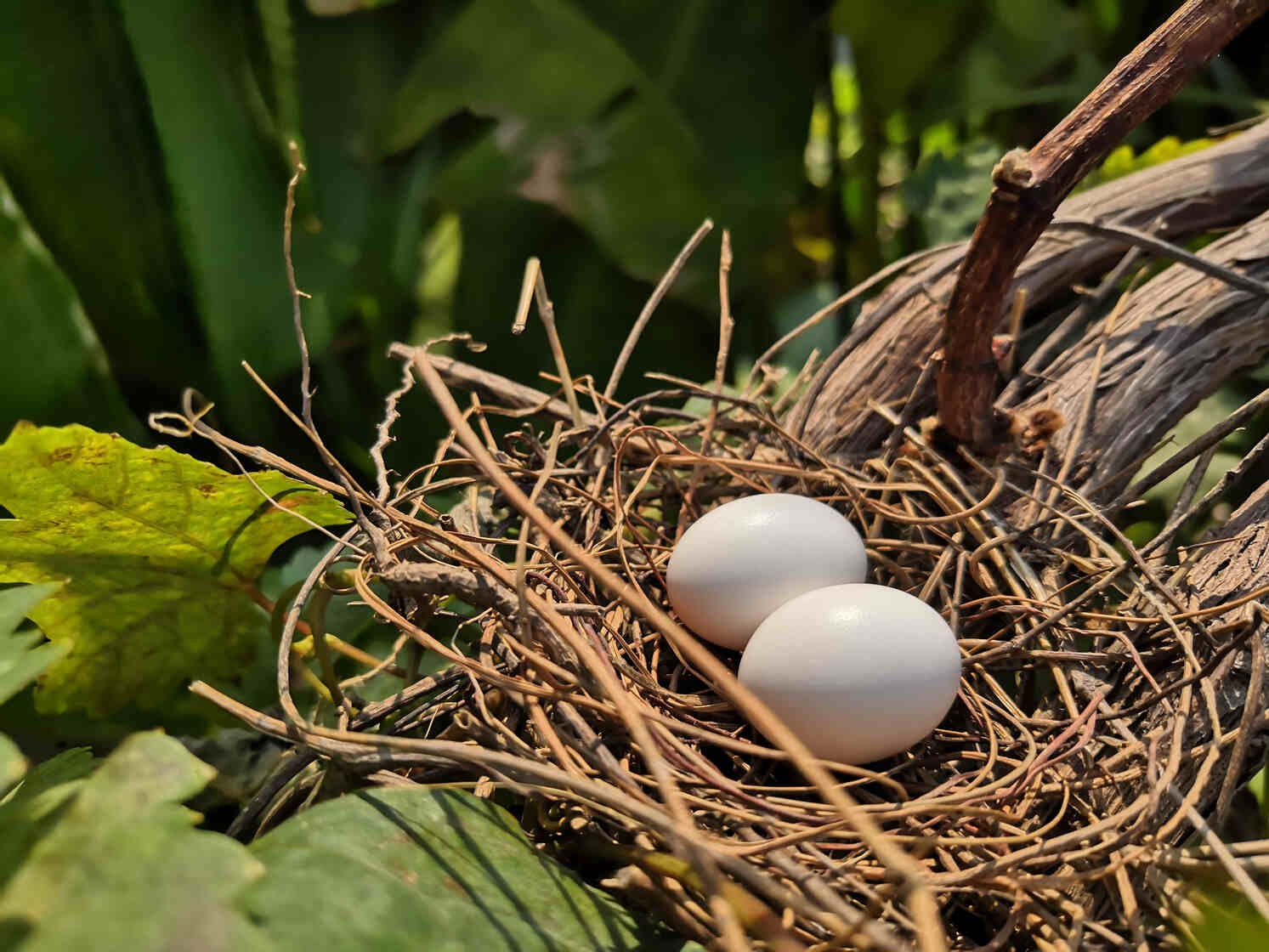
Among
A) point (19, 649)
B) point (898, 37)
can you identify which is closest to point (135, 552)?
point (19, 649)

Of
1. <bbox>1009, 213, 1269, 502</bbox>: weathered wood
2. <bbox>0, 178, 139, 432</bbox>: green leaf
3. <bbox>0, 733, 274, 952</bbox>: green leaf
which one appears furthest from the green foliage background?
<bbox>0, 733, 274, 952</bbox>: green leaf

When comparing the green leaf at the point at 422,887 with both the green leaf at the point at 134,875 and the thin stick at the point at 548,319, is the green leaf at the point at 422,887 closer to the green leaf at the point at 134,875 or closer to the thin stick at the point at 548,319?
the green leaf at the point at 134,875

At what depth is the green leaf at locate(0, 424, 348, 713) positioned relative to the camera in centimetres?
50

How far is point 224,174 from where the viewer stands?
881mm

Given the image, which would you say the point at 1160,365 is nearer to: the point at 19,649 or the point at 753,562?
the point at 753,562

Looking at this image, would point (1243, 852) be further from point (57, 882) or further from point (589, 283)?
point (589, 283)

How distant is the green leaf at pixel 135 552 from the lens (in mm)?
497

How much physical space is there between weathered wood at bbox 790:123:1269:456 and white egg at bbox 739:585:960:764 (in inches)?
7.6

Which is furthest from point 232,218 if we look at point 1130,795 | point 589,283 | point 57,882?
point 1130,795

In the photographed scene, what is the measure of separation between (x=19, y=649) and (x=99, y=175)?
656 mm

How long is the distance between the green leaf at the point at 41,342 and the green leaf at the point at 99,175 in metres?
0.09

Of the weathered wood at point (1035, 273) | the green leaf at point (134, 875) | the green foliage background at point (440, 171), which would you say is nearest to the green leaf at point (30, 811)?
the green leaf at point (134, 875)

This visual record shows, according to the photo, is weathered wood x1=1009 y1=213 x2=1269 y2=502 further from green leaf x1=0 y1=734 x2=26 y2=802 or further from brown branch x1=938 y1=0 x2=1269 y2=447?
green leaf x1=0 y1=734 x2=26 y2=802

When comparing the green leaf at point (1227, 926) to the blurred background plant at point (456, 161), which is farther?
the blurred background plant at point (456, 161)
